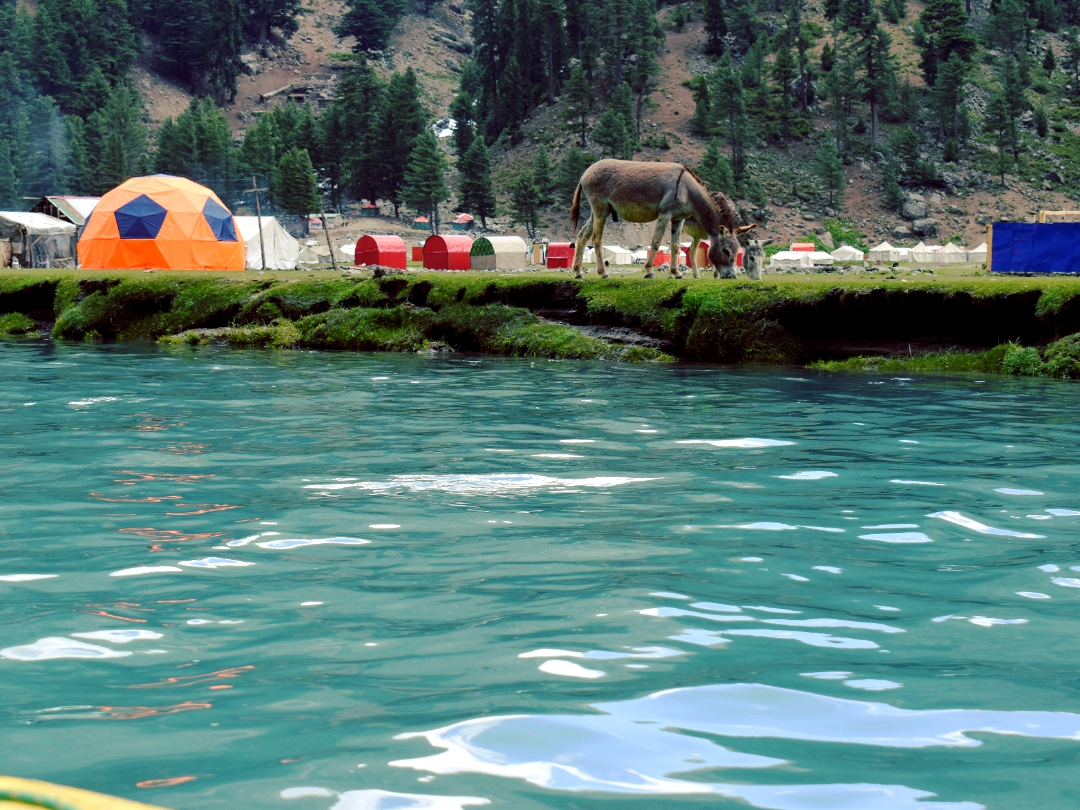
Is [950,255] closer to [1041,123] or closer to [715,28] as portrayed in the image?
[1041,123]

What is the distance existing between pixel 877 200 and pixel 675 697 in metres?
124

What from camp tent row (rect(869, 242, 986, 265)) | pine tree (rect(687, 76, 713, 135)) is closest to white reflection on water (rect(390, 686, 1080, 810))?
camp tent row (rect(869, 242, 986, 265))

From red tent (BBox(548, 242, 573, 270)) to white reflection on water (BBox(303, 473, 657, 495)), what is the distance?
37028 millimetres

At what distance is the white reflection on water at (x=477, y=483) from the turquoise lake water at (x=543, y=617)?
0.05 metres

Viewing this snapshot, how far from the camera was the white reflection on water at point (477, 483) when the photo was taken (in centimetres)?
981

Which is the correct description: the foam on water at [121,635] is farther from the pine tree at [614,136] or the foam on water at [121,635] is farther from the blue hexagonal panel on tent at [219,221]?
the pine tree at [614,136]

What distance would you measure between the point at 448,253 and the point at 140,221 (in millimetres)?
12530

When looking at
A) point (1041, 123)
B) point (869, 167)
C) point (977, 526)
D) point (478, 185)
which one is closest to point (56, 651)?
point (977, 526)

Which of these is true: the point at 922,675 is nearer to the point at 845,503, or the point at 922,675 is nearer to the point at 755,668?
the point at 755,668

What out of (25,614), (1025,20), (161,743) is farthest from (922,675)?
(1025,20)

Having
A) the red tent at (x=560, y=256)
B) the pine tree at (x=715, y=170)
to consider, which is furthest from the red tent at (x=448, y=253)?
the pine tree at (x=715, y=170)

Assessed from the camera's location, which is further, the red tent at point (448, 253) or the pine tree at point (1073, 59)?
the pine tree at point (1073, 59)

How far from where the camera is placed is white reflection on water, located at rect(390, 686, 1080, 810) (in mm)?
3945

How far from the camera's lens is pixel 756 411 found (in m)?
15.4
